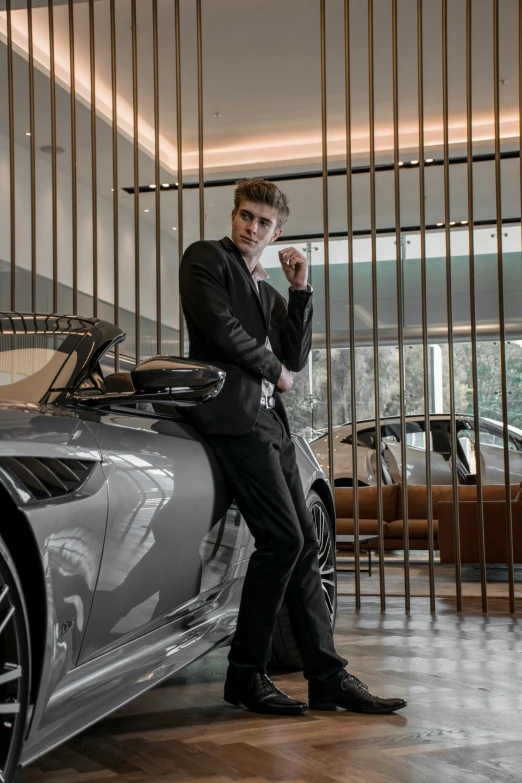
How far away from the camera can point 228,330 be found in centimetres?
255

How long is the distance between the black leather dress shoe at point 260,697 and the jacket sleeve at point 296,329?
39.2 inches

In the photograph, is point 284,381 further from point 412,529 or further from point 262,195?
point 412,529

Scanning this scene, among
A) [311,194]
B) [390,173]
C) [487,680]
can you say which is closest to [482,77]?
[390,173]

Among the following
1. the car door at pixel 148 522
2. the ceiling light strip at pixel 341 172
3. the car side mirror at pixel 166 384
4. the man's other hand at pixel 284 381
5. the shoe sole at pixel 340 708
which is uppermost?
the ceiling light strip at pixel 341 172

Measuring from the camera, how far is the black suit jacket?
8.11 feet

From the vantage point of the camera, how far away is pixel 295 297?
289 cm

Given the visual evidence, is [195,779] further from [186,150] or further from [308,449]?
[186,150]

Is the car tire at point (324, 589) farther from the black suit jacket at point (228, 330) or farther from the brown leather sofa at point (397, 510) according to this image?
the brown leather sofa at point (397, 510)

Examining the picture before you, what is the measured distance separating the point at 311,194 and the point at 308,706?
27.4 feet

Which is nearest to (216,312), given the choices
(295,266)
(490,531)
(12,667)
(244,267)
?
(244,267)

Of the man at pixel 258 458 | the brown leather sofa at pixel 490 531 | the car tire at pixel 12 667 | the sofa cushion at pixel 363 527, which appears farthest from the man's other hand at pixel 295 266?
the sofa cushion at pixel 363 527

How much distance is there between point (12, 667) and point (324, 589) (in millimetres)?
1773

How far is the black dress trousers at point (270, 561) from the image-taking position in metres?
2.45

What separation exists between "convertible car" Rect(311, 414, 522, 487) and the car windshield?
7431 mm
